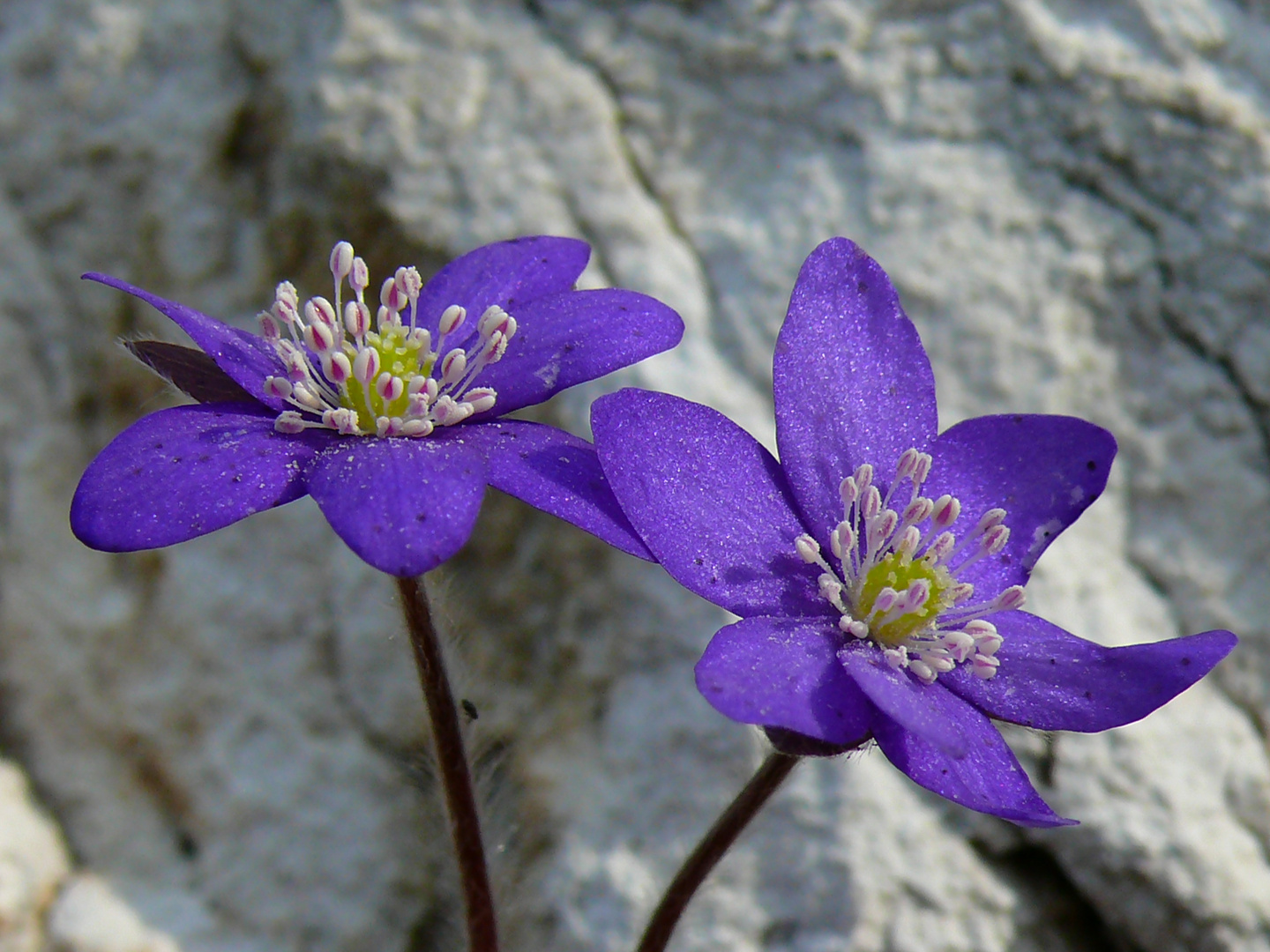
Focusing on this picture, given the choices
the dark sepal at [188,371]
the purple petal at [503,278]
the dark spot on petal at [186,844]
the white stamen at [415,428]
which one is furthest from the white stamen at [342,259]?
the dark spot on petal at [186,844]

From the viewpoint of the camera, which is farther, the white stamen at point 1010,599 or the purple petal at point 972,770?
the white stamen at point 1010,599

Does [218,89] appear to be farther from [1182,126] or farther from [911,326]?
[1182,126]

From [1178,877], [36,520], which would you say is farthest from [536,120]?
[1178,877]

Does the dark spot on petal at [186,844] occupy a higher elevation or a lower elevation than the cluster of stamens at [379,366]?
lower

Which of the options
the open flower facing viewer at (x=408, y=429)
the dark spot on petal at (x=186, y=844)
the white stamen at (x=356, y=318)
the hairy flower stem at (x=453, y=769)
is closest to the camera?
the open flower facing viewer at (x=408, y=429)

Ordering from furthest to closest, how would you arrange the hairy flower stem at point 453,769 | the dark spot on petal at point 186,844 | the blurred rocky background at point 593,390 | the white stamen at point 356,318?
the dark spot on petal at point 186,844
the blurred rocky background at point 593,390
the white stamen at point 356,318
the hairy flower stem at point 453,769

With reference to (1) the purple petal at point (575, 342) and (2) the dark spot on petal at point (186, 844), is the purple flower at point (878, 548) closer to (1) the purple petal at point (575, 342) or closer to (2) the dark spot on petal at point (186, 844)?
(1) the purple petal at point (575, 342)

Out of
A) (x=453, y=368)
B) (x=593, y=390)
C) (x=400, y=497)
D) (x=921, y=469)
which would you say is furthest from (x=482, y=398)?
(x=593, y=390)
